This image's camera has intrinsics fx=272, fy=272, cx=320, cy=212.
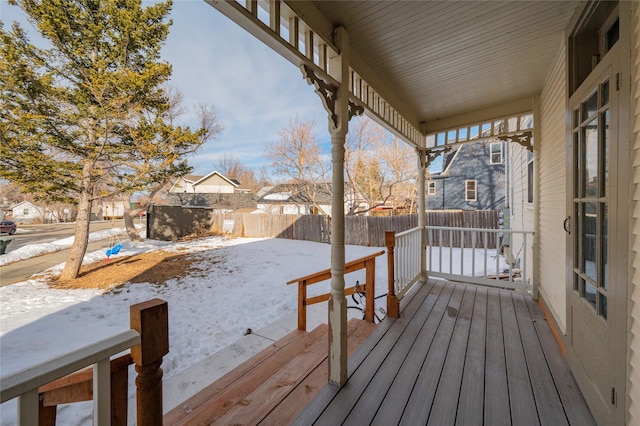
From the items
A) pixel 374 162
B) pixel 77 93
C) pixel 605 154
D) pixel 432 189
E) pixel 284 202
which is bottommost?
pixel 605 154

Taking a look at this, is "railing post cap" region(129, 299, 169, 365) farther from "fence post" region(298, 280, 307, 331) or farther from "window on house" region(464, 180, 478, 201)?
"window on house" region(464, 180, 478, 201)

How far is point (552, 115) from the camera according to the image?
291 centimetres

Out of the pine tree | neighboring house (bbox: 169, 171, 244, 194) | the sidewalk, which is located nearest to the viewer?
the pine tree

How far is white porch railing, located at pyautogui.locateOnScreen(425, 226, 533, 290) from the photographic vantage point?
402 cm

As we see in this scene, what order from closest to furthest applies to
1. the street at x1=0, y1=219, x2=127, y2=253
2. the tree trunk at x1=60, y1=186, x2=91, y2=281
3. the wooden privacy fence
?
the tree trunk at x1=60, y1=186, x2=91, y2=281 → the wooden privacy fence → the street at x1=0, y1=219, x2=127, y2=253

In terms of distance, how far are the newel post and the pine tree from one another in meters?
8.27

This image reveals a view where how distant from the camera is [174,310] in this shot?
4875 millimetres

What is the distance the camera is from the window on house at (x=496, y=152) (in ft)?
40.3

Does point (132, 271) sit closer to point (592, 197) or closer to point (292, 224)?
point (292, 224)

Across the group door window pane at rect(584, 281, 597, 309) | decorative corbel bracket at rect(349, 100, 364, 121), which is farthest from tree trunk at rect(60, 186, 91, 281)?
door window pane at rect(584, 281, 597, 309)

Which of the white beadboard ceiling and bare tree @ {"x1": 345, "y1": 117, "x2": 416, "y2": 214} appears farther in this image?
bare tree @ {"x1": 345, "y1": 117, "x2": 416, "y2": 214}

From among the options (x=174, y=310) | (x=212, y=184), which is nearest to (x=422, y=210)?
(x=174, y=310)

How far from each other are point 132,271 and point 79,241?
1554 millimetres

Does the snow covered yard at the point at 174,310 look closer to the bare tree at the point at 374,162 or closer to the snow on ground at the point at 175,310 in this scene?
the snow on ground at the point at 175,310
